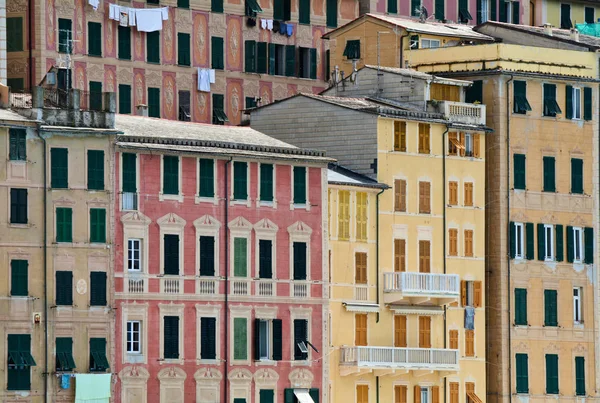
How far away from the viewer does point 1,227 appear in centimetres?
11612

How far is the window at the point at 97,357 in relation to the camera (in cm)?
11781

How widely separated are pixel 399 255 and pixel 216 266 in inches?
507

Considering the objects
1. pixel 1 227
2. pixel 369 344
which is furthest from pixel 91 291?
pixel 369 344

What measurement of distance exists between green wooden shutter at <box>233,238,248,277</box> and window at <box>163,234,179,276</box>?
3.24 metres

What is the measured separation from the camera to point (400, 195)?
5241 inches

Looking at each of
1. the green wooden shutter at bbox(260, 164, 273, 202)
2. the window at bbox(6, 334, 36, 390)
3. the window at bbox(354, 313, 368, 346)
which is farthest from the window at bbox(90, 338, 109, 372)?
the window at bbox(354, 313, 368, 346)

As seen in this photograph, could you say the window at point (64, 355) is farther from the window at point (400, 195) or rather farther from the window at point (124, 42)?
the window at point (124, 42)

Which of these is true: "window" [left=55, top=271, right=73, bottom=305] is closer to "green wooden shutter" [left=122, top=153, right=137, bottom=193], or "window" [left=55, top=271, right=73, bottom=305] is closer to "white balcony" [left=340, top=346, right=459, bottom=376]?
"green wooden shutter" [left=122, top=153, right=137, bottom=193]

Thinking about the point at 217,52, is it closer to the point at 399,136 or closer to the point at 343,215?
the point at 399,136

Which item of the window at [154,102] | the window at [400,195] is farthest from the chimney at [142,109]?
the window at [400,195]

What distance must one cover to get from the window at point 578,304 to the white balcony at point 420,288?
384 inches

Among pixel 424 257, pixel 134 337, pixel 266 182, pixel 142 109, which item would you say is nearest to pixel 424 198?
pixel 424 257

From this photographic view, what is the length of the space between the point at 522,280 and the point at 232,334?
21.5m

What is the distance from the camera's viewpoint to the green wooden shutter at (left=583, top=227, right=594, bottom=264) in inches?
5610
